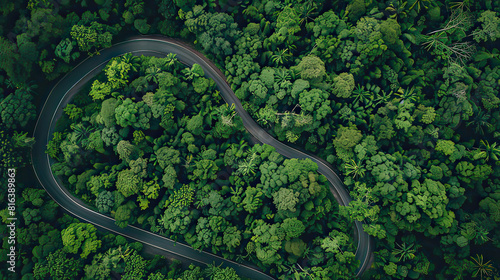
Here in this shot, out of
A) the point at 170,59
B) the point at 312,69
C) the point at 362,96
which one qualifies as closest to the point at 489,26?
the point at 362,96

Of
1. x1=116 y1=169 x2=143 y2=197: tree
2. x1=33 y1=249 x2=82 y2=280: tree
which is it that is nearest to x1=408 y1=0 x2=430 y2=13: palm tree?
x1=116 y1=169 x2=143 y2=197: tree

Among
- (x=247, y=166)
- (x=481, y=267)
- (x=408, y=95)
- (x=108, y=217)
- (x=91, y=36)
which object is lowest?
(x=481, y=267)

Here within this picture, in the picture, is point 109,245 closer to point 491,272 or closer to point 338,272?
point 338,272

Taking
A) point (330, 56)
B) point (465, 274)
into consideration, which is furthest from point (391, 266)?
point (330, 56)

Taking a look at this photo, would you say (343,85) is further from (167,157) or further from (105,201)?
(105,201)

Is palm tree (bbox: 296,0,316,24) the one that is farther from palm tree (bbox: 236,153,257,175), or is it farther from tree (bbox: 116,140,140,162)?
tree (bbox: 116,140,140,162)
